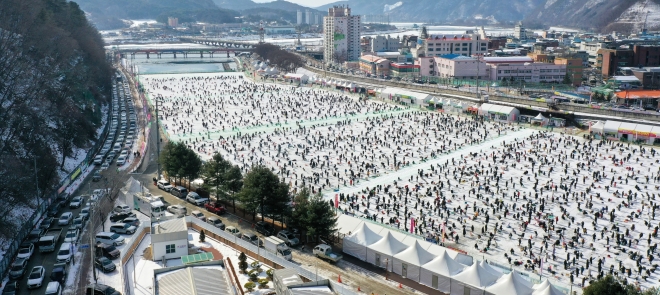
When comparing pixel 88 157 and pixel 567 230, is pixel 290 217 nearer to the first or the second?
pixel 567 230

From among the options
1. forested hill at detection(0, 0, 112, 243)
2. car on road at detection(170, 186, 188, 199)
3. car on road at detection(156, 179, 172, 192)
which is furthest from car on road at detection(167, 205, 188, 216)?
forested hill at detection(0, 0, 112, 243)

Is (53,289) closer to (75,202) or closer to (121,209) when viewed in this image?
(121,209)

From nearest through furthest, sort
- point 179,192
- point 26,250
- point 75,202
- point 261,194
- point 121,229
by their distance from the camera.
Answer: point 26,250 < point 121,229 < point 261,194 < point 75,202 < point 179,192

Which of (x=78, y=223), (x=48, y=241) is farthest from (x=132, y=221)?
(x=48, y=241)

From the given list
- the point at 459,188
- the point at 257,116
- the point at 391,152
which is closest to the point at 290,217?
the point at 459,188

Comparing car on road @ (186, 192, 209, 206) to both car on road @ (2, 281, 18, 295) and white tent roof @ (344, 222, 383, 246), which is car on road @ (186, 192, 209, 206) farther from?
car on road @ (2, 281, 18, 295)

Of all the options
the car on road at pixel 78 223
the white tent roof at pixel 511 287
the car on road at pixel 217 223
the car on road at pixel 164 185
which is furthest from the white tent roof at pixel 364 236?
the car on road at pixel 164 185

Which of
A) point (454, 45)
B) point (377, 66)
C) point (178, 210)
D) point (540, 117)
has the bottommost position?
point (178, 210)

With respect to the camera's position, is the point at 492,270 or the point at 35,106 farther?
the point at 35,106
